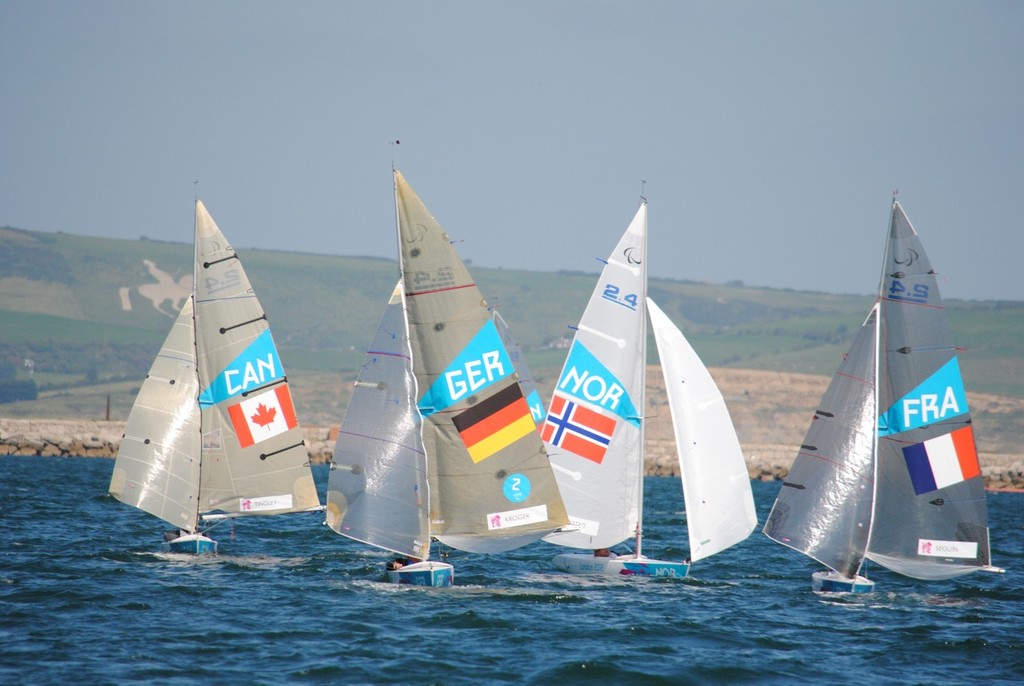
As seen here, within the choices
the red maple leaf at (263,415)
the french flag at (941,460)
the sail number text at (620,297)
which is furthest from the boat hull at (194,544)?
the french flag at (941,460)

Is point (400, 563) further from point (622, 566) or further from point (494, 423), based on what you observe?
point (622, 566)

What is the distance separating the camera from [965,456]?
25.5m

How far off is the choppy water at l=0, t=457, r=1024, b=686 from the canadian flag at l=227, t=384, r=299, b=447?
2967 mm

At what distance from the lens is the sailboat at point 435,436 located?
23938 mm

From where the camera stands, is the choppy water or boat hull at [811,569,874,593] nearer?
the choppy water

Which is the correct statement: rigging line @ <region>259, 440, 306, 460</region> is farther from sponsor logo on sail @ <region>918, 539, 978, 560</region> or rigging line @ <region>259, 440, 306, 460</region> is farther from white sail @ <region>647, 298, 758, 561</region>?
sponsor logo on sail @ <region>918, 539, 978, 560</region>

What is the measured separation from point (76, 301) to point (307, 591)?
177747 millimetres

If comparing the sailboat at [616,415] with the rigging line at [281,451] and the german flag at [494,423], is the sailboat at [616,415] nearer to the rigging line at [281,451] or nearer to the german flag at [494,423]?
the german flag at [494,423]

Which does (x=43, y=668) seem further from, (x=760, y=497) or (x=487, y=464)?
(x=760, y=497)

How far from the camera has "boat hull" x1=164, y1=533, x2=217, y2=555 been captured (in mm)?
28000

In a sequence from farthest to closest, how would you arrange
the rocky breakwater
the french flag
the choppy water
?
the rocky breakwater, the french flag, the choppy water

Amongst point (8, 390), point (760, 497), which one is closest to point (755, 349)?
point (8, 390)

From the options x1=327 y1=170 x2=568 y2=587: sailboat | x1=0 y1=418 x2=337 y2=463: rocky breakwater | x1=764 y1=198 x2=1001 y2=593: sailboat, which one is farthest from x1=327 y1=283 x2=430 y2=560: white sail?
x1=0 y1=418 x2=337 y2=463: rocky breakwater

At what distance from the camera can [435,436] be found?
79.8ft
